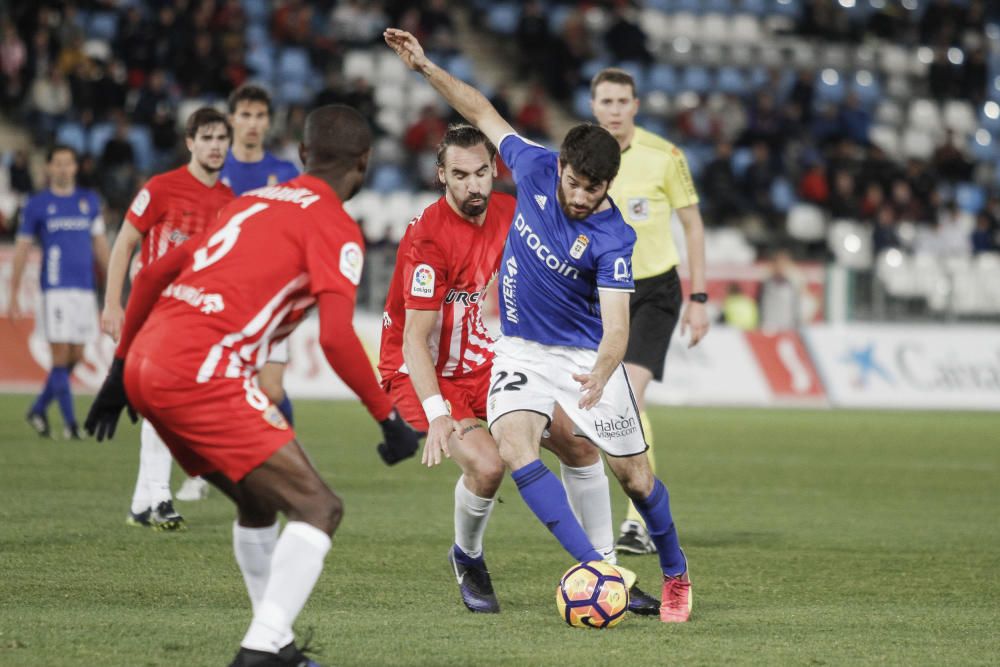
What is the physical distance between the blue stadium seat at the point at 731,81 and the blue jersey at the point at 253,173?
60.9ft

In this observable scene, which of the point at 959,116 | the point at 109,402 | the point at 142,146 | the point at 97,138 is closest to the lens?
the point at 109,402

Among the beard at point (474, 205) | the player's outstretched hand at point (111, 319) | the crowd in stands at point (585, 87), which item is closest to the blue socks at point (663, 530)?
the beard at point (474, 205)

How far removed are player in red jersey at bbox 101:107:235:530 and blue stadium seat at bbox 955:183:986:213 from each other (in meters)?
19.6

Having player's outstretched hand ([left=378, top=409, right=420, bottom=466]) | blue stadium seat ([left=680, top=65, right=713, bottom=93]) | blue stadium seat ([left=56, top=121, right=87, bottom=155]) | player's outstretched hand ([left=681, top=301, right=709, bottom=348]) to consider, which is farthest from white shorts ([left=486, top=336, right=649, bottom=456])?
blue stadium seat ([left=680, top=65, right=713, bottom=93])

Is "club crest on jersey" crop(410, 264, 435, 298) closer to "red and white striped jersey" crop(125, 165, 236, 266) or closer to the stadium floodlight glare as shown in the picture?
"red and white striped jersey" crop(125, 165, 236, 266)

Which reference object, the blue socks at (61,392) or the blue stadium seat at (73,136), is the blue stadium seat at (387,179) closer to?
the blue stadium seat at (73,136)

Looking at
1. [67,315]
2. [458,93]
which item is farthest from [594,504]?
[67,315]

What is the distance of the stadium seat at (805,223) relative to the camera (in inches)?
941

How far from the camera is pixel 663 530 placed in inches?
248

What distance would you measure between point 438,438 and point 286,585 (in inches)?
56.2

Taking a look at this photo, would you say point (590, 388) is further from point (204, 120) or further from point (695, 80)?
point (695, 80)

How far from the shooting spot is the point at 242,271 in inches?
190

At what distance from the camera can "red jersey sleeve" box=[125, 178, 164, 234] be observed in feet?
28.1

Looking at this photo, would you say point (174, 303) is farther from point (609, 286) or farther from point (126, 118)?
point (126, 118)
